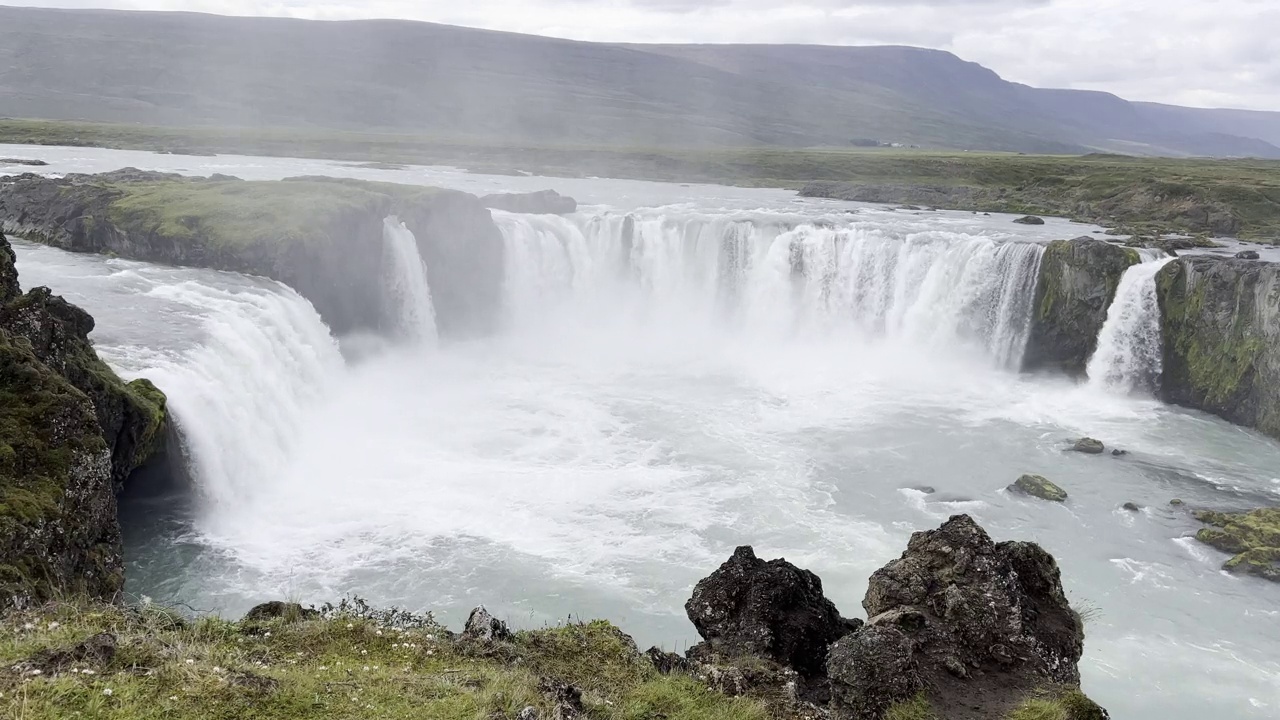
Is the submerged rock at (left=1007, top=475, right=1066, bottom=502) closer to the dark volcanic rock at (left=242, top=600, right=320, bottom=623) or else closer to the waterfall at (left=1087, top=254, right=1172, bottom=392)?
the waterfall at (left=1087, top=254, right=1172, bottom=392)

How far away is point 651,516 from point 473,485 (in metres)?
5.11

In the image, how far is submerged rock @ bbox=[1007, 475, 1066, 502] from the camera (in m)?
23.4

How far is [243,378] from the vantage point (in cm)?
2306

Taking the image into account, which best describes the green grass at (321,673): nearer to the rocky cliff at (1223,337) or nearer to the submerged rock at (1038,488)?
the submerged rock at (1038,488)

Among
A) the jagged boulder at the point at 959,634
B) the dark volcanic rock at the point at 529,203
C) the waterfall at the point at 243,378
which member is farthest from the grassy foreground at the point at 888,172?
the jagged boulder at the point at 959,634

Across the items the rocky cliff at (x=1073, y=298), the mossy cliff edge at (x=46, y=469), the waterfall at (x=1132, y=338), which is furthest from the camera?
the rocky cliff at (x=1073, y=298)

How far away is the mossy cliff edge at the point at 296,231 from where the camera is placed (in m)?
33.1

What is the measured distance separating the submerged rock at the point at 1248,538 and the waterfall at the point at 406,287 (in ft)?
98.7

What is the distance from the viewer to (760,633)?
9914mm

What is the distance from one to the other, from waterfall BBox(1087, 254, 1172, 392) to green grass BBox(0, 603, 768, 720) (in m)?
32.1

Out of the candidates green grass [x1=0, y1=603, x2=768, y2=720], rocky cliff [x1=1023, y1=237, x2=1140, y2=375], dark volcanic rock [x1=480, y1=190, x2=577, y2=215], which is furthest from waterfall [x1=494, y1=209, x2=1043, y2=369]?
green grass [x1=0, y1=603, x2=768, y2=720]

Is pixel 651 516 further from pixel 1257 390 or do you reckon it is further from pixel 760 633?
pixel 1257 390

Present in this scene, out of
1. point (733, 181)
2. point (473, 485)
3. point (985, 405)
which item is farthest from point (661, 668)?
point (733, 181)

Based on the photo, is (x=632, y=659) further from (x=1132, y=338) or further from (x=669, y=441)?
(x=1132, y=338)
